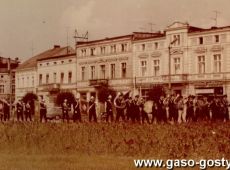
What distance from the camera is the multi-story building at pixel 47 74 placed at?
328 inches

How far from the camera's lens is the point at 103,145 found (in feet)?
19.7

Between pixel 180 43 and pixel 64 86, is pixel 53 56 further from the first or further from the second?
pixel 180 43

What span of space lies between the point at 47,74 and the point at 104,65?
2.88 ft

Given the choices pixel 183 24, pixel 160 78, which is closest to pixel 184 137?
pixel 183 24

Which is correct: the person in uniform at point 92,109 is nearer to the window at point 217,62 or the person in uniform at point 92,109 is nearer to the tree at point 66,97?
the tree at point 66,97

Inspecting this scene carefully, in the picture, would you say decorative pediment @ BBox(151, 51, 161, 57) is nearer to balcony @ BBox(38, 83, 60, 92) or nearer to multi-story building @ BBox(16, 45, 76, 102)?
multi-story building @ BBox(16, 45, 76, 102)

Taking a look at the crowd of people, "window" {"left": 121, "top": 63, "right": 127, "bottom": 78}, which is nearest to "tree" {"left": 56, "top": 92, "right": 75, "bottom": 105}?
the crowd of people

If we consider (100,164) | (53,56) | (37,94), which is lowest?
(100,164)

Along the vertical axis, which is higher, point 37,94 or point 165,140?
point 37,94

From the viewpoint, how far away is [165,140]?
566 cm

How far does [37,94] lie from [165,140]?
3635mm

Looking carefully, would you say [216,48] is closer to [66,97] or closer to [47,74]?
[66,97]

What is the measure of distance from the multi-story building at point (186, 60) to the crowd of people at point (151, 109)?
0.55 feet

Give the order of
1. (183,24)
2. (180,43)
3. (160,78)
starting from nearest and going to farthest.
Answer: (183,24), (160,78), (180,43)
